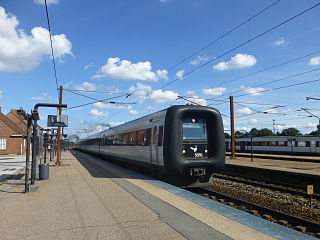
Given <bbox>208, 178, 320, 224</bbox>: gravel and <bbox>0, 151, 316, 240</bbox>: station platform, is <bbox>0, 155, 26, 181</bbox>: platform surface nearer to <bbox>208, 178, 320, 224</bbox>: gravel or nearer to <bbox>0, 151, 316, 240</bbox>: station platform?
<bbox>0, 151, 316, 240</bbox>: station platform

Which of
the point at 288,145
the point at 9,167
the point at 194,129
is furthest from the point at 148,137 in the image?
the point at 288,145

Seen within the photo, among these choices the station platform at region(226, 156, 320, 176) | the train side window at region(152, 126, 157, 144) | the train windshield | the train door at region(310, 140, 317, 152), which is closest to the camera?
the train windshield

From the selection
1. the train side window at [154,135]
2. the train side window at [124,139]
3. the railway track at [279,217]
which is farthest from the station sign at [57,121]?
the railway track at [279,217]

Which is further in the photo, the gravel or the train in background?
the train in background

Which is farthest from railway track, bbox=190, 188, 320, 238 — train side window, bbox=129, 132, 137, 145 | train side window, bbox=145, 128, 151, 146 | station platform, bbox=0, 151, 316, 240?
train side window, bbox=129, 132, 137, 145

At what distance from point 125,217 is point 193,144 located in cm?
511

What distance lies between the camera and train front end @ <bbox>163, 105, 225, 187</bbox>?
414 inches

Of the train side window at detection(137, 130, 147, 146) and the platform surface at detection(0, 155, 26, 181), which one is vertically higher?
the train side window at detection(137, 130, 147, 146)

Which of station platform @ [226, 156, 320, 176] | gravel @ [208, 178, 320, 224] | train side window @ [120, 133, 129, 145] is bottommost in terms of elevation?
gravel @ [208, 178, 320, 224]

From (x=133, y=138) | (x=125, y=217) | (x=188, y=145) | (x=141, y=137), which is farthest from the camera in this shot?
(x=133, y=138)

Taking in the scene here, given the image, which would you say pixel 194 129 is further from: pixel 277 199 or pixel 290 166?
pixel 290 166

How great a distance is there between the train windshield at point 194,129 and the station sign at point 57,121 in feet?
35.4

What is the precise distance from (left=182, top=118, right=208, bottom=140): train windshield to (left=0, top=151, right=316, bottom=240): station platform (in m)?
2.35

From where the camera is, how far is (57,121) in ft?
63.8
